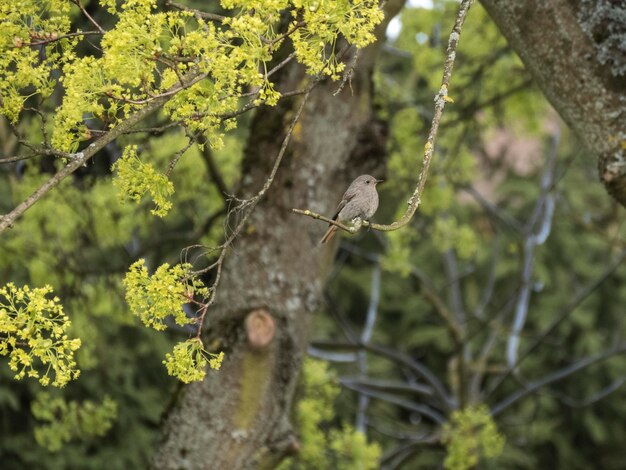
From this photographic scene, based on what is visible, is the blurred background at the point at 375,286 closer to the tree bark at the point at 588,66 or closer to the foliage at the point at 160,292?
the tree bark at the point at 588,66

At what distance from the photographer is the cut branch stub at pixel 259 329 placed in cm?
461

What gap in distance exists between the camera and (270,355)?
467 cm

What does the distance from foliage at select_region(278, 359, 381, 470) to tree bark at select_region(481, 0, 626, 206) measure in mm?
3756

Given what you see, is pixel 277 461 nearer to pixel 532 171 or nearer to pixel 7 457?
pixel 7 457

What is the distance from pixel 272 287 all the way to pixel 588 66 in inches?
74.8

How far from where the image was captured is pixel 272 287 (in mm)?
4758

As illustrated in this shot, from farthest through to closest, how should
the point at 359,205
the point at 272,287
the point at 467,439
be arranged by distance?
1. the point at 467,439
2. the point at 272,287
3. the point at 359,205

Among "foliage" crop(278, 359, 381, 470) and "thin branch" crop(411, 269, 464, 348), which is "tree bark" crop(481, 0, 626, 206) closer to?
"foliage" crop(278, 359, 381, 470)

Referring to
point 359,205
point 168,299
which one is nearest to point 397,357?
point 359,205

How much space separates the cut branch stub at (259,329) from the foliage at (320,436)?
2473mm

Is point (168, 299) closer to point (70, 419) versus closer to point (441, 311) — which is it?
point (70, 419)

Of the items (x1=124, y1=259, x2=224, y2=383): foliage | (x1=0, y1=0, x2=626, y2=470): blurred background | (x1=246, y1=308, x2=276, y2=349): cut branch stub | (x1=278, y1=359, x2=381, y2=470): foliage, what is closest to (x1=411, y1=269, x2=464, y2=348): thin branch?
(x1=0, y1=0, x2=626, y2=470): blurred background

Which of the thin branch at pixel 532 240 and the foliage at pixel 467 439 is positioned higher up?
Result: the thin branch at pixel 532 240

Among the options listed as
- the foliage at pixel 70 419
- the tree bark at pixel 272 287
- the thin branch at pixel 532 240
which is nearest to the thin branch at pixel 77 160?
the tree bark at pixel 272 287
